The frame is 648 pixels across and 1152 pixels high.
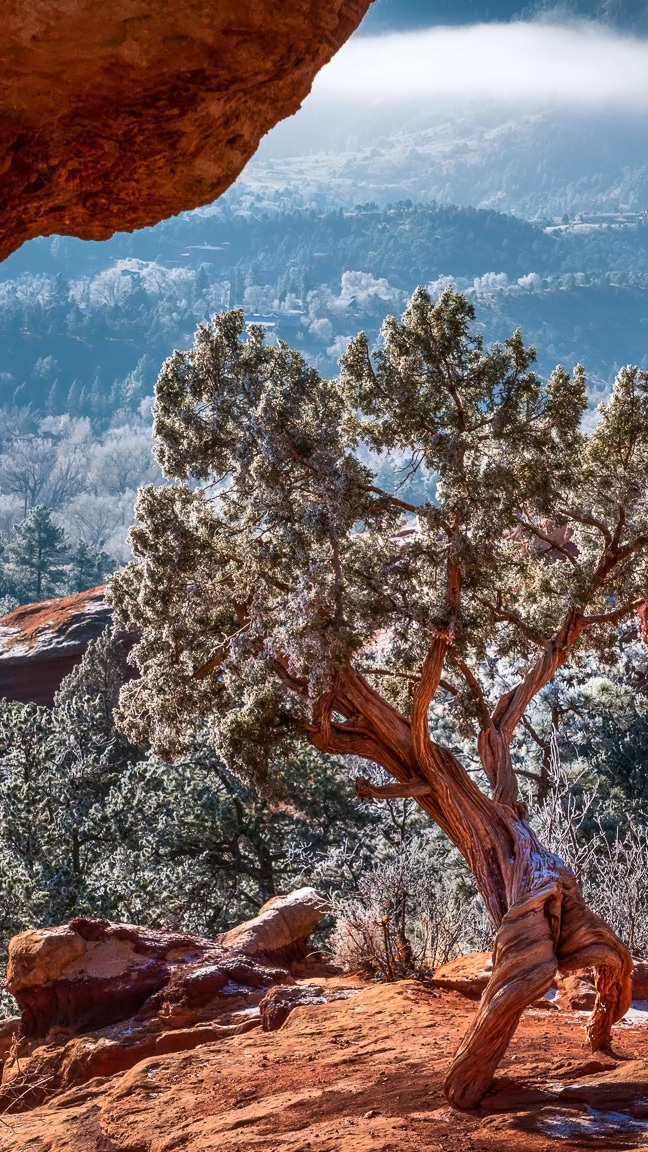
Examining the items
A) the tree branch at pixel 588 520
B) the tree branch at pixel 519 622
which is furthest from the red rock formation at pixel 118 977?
the tree branch at pixel 588 520

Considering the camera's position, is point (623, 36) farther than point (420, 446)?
Yes

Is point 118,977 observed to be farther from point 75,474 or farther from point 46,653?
point 75,474

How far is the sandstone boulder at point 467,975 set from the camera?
8594 mm

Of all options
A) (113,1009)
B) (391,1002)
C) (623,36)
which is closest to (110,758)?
(113,1009)

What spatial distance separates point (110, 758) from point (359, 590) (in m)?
11.9

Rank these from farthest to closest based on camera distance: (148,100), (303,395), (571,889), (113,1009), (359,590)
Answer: (113,1009) → (359,590) → (303,395) → (571,889) → (148,100)

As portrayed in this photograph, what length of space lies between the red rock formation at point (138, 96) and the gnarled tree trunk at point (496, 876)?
171 inches

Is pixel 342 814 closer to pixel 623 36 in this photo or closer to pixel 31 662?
pixel 31 662

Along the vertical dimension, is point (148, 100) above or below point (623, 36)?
below

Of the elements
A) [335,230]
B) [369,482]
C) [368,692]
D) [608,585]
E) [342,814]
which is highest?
[335,230]

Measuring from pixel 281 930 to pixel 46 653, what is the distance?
21.5 metres

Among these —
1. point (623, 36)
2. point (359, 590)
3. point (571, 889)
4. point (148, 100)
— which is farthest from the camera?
point (623, 36)

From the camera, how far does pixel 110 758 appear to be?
738 inches

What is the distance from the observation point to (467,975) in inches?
347
